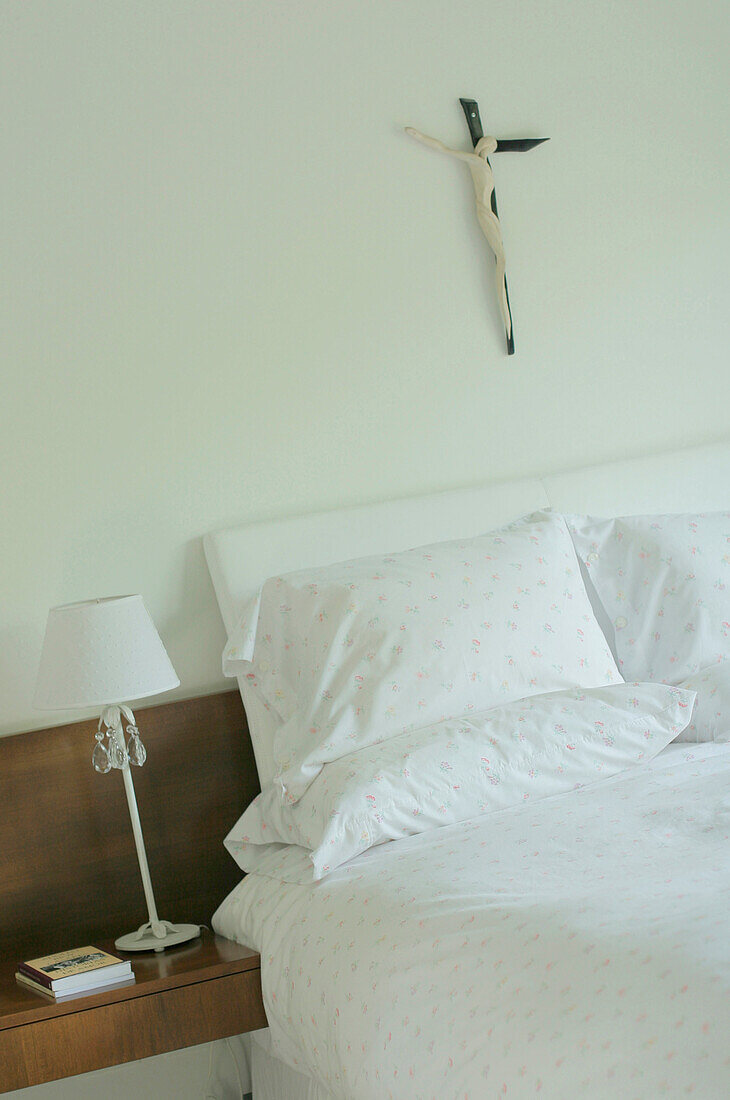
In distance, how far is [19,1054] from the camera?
1591 millimetres

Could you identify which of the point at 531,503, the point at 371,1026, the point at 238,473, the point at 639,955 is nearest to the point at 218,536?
the point at 238,473

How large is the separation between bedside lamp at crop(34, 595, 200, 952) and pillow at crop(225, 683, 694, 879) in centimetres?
20

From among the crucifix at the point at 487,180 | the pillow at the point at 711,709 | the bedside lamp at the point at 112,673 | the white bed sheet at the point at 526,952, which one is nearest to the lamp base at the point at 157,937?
the bedside lamp at the point at 112,673

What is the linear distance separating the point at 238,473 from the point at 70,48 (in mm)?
901

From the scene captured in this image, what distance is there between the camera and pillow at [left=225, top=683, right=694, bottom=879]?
5.48ft

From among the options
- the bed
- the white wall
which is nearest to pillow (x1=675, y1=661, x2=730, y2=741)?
the bed

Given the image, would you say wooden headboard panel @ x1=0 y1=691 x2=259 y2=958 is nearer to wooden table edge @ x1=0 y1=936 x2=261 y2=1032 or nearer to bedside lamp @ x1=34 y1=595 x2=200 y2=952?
bedside lamp @ x1=34 y1=595 x2=200 y2=952

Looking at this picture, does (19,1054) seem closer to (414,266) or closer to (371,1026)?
(371,1026)

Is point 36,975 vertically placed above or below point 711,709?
below

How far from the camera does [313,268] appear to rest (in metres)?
2.41

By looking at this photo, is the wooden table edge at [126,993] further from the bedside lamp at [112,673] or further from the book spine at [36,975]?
the bedside lamp at [112,673]

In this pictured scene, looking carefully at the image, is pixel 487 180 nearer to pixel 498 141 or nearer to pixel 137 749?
pixel 498 141

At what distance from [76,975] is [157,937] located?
224 millimetres

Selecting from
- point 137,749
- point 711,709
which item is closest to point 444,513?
point 711,709
